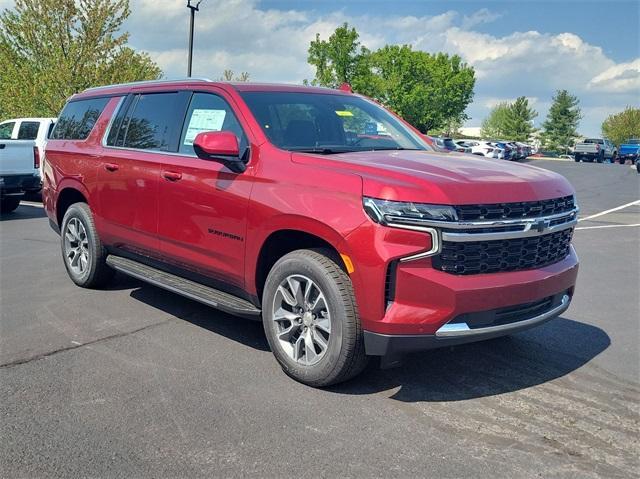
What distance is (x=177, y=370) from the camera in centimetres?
422

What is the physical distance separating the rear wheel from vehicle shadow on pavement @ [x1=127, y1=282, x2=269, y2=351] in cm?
798

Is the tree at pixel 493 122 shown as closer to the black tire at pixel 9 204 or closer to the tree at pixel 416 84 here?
the tree at pixel 416 84

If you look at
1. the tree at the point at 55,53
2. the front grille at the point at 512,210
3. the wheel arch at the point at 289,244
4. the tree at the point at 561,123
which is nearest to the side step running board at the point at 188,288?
the wheel arch at the point at 289,244

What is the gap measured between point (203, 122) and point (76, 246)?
2505mm

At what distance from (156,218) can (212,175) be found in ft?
2.81

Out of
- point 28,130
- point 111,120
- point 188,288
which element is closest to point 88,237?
point 111,120

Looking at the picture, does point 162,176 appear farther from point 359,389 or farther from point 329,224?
point 359,389

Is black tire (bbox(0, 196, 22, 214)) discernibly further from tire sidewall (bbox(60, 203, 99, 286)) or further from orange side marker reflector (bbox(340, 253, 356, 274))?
orange side marker reflector (bbox(340, 253, 356, 274))

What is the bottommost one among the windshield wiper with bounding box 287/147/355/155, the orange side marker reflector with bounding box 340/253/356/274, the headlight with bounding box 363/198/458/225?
the orange side marker reflector with bounding box 340/253/356/274

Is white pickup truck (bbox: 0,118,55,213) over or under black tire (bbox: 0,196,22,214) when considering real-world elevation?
over

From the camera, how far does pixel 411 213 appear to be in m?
3.46

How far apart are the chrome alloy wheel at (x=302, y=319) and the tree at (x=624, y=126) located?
305 ft

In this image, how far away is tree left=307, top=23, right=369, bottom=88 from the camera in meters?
59.6

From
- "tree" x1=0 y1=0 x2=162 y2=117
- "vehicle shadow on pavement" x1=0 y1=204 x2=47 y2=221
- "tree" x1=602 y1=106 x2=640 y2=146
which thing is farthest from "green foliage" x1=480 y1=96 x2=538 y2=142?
"vehicle shadow on pavement" x1=0 y1=204 x2=47 y2=221
